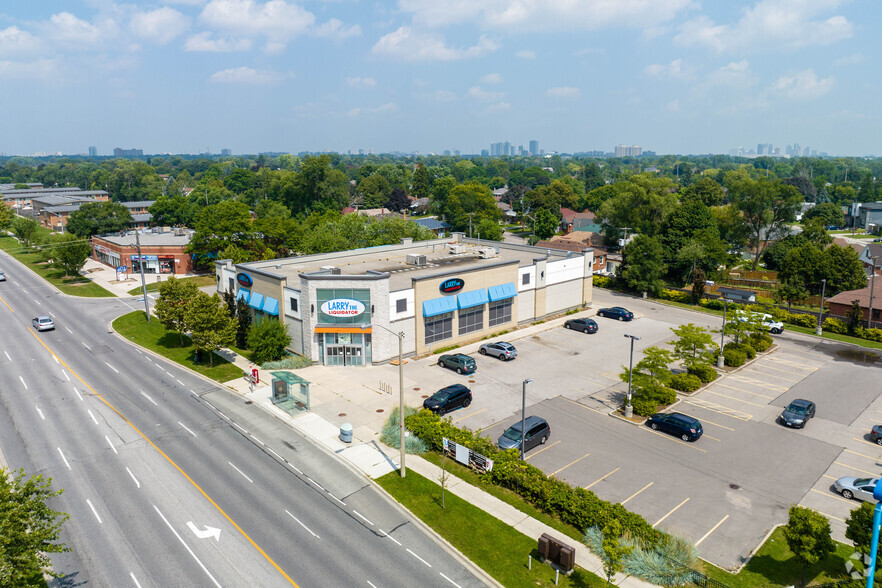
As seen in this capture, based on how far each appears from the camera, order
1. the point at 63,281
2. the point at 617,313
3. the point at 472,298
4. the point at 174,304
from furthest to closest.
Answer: the point at 63,281
the point at 617,313
the point at 472,298
the point at 174,304

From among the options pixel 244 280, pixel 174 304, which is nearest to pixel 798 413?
pixel 244 280

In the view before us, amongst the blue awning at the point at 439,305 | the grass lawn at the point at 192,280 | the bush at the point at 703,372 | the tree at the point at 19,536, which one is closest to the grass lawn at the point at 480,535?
the tree at the point at 19,536

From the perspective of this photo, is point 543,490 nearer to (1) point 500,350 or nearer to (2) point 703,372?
(1) point 500,350

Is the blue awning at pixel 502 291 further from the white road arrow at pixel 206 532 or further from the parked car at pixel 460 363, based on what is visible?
the white road arrow at pixel 206 532

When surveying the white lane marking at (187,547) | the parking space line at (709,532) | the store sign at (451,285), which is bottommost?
the parking space line at (709,532)

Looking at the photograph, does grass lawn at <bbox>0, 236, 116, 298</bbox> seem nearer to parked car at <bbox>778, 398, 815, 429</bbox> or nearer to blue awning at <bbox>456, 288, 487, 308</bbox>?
blue awning at <bbox>456, 288, 487, 308</bbox>

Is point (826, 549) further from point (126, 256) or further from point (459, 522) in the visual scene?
point (126, 256)
